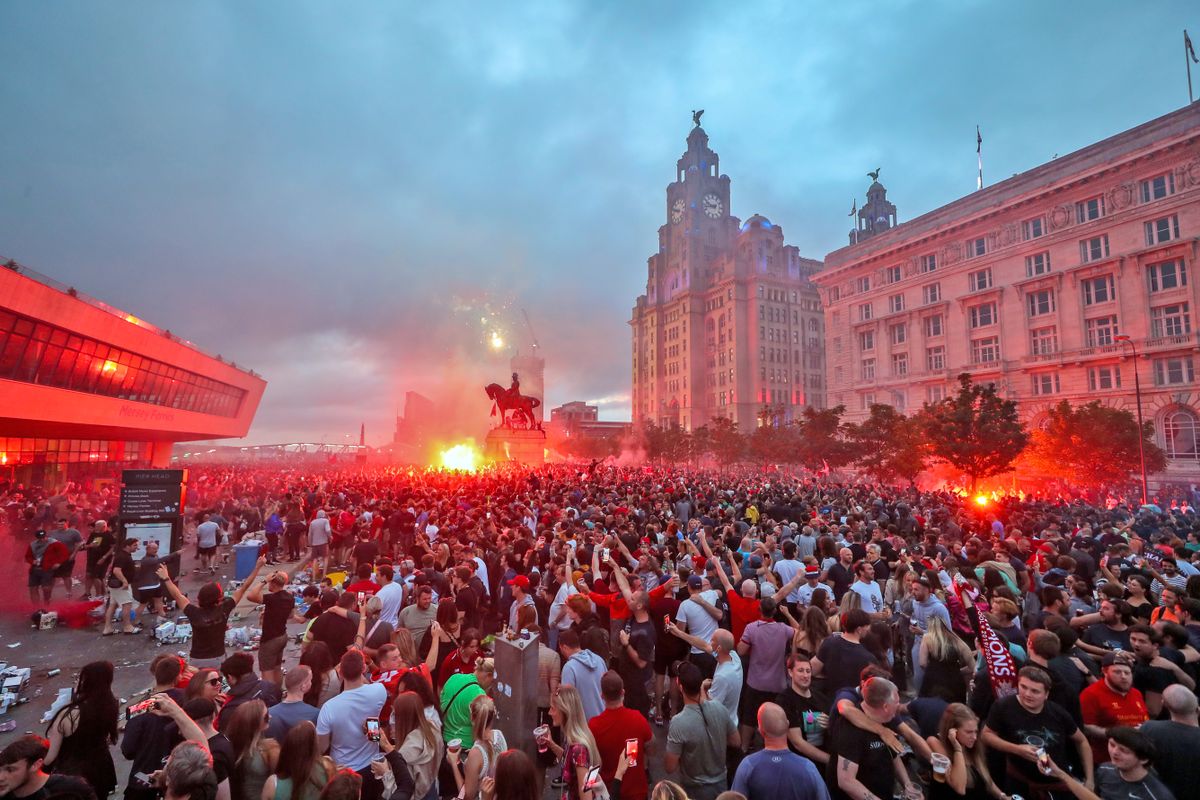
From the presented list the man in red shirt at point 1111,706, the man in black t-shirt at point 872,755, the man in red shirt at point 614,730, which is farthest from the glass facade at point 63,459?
the man in red shirt at point 1111,706

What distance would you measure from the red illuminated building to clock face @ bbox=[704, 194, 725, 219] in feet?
311

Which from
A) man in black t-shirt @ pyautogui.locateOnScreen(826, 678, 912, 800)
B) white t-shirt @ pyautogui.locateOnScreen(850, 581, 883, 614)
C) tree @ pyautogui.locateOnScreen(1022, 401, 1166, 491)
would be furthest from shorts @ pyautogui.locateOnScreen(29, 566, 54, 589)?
tree @ pyautogui.locateOnScreen(1022, 401, 1166, 491)

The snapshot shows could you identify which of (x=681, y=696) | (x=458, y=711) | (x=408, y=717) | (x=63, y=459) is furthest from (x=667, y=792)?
(x=63, y=459)

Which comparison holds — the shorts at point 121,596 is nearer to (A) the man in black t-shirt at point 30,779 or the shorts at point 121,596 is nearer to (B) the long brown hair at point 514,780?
(A) the man in black t-shirt at point 30,779

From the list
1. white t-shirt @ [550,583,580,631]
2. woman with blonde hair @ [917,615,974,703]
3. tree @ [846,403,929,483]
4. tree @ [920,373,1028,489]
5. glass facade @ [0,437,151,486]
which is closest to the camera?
woman with blonde hair @ [917,615,974,703]

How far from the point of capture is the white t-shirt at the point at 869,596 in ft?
23.2

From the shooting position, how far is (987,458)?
31.1 m

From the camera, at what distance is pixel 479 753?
3727 millimetres

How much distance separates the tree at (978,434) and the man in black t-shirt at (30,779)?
35.5 metres

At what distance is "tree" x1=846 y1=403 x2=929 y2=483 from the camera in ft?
122

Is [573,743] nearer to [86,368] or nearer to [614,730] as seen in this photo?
[614,730]

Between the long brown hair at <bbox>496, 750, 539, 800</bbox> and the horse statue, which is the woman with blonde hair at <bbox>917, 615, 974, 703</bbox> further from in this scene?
the horse statue

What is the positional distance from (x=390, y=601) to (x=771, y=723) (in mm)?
5539

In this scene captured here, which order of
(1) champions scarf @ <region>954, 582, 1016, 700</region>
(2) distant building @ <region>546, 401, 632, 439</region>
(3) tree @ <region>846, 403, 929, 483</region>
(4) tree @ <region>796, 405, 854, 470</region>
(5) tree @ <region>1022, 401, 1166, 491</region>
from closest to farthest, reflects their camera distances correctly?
1. (1) champions scarf @ <region>954, 582, 1016, 700</region>
2. (5) tree @ <region>1022, 401, 1166, 491</region>
3. (3) tree @ <region>846, 403, 929, 483</region>
4. (4) tree @ <region>796, 405, 854, 470</region>
5. (2) distant building @ <region>546, 401, 632, 439</region>
